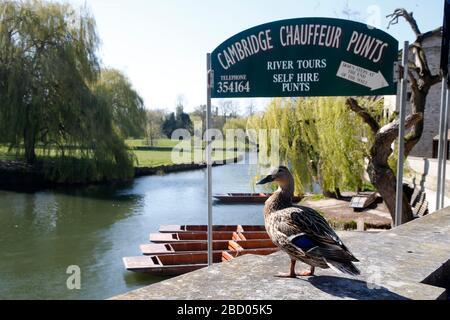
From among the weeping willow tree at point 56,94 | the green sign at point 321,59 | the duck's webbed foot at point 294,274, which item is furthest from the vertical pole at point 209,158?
the weeping willow tree at point 56,94

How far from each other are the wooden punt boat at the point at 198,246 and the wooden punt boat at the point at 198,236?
0.70 m

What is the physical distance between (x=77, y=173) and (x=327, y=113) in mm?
15688

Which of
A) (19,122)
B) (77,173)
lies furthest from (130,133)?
(19,122)

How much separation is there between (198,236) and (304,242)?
475 inches

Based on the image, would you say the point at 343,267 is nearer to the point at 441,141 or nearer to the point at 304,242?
the point at 304,242

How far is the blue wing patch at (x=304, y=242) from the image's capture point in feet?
7.44

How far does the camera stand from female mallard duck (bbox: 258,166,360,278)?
2207mm

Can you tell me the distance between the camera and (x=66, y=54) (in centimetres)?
2441

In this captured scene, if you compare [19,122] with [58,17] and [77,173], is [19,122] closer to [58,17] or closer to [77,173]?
[77,173]

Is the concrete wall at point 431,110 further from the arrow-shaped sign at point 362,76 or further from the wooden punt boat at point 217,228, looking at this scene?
the arrow-shaped sign at point 362,76

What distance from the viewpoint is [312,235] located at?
2.30 meters

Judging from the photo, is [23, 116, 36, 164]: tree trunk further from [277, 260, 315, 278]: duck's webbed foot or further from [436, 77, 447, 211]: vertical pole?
[277, 260, 315, 278]: duck's webbed foot

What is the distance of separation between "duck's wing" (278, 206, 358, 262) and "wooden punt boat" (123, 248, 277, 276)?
879cm

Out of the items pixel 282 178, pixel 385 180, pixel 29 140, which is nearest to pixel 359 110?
pixel 385 180
